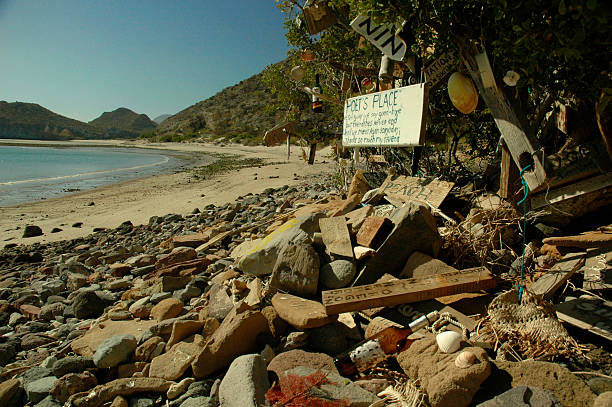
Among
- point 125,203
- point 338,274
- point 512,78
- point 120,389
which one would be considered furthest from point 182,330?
point 125,203

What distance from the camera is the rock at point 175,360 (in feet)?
9.32

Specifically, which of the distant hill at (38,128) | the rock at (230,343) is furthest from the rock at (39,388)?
the distant hill at (38,128)

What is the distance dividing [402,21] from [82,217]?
478 inches

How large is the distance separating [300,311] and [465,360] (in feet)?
4.24

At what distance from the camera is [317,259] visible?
3484 mm

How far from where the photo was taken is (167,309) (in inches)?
156

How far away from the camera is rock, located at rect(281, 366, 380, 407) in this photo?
2.11 meters

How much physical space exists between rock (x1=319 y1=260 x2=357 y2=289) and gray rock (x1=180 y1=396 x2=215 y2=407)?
1379 mm

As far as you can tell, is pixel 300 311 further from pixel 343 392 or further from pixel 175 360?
pixel 175 360

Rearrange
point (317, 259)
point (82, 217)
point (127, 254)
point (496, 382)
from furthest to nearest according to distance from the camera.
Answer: point (82, 217)
point (127, 254)
point (317, 259)
point (496, 382)

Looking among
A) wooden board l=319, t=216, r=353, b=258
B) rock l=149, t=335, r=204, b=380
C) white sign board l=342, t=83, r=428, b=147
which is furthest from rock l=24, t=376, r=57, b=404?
white sign board l=342, t=83, r=428, b=147

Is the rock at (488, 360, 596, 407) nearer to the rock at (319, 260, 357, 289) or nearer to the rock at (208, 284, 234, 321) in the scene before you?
the rock at (319, 260, 357, 289)

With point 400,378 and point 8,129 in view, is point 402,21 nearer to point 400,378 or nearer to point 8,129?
point 400,378

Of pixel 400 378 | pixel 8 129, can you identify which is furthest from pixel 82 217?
pixel 8 129
